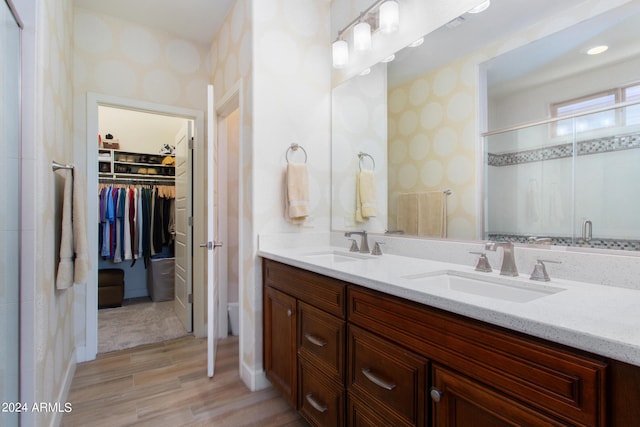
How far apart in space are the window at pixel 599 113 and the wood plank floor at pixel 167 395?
191 centimetres

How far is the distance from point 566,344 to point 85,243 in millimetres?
2166

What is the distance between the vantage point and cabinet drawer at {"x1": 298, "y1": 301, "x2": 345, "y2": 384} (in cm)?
136

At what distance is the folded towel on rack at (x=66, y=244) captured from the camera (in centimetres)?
169

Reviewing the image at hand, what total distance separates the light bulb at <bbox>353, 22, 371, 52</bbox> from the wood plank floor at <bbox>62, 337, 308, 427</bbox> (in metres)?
2.33

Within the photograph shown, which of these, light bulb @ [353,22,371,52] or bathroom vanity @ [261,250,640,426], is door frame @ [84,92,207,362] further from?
light bulb @ [353,22,371,52]

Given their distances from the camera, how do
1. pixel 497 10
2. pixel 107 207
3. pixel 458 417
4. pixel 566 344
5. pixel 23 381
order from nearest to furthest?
pixel 566 344, pixel 458 417, pixel 23 381, pixel 497 10, pixel 107 207

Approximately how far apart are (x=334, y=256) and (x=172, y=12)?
7.88 feet

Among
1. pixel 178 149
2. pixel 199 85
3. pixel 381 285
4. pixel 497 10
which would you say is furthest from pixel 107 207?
pixel 497 10

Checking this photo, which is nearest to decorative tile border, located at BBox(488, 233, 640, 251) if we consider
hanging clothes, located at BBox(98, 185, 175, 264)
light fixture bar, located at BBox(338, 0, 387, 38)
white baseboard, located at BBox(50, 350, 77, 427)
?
light fixture bar, located at BBox(338, 0, 387, 38)

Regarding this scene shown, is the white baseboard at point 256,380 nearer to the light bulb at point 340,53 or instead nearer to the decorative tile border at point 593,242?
the decorative tile border at point 593,242

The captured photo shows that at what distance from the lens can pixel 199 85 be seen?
3.07 m

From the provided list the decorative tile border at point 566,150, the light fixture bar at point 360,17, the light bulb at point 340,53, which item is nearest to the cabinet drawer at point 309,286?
the decorative tile border at point 566,150

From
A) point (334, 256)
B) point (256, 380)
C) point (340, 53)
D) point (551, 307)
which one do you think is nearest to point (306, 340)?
point (334, 256)

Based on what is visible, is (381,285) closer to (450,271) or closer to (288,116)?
(450,271)
